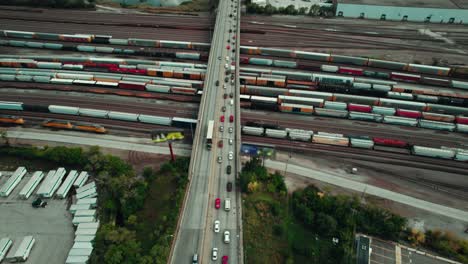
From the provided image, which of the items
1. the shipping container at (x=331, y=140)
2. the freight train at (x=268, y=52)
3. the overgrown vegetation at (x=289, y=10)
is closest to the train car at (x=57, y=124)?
the freight train at (x=268, y=52)

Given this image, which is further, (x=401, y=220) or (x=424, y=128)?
(x=424, y=128)

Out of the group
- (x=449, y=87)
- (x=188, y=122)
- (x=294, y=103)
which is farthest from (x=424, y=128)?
(x=188, y=122)

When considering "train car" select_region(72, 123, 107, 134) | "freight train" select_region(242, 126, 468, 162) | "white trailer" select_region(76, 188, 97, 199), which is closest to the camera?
"white trailer" select_region(76, 188, 97, 199)

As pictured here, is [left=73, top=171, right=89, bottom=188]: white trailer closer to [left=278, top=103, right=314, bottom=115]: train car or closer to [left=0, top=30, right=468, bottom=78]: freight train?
[left=278, top=103, right=314, bottom=115]: train car

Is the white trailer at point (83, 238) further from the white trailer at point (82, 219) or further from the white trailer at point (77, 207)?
the white trailer at point (77, 207)

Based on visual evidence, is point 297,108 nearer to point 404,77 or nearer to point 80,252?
point 404,77

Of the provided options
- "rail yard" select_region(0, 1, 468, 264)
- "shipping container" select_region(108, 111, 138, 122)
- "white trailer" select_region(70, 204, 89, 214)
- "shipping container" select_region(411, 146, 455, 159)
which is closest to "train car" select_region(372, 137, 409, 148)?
"rail yard" select_region(0, 1, 468, 264)

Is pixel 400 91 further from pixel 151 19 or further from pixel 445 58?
pixel 151 19

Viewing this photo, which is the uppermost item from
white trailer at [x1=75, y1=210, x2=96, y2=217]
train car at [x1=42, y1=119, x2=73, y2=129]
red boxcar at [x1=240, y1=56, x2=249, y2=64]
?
red boxcar at [x1=240, y1=56, x2=249, y2=64]
